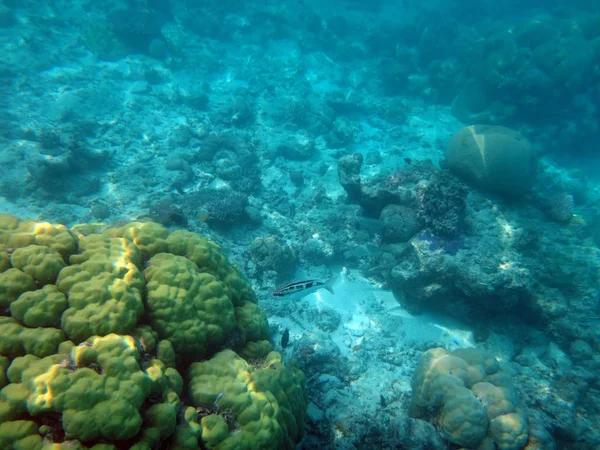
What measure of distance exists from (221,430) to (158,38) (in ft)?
76.9

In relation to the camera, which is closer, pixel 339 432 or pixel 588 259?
pixel 339 432

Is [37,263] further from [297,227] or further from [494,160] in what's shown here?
[494,160]

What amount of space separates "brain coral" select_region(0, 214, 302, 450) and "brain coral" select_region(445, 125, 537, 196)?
26.2 ft

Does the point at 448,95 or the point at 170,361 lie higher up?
the point at 448,95

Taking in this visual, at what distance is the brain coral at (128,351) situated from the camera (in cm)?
224

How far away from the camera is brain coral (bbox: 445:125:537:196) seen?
8555mm

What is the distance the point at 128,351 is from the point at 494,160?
9664 mm

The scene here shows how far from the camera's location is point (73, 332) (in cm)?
265

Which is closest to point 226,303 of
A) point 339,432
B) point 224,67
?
point 339,432

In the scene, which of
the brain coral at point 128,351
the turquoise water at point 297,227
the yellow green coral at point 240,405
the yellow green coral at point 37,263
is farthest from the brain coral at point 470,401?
the yellow green coral at point 37,263

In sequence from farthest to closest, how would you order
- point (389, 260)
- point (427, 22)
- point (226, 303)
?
point (427, 22) < point (389, 260) < point (226, 303)

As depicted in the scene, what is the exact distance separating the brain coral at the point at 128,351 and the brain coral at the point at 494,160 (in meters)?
7.98

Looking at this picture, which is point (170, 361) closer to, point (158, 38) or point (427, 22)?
point (158, 38)

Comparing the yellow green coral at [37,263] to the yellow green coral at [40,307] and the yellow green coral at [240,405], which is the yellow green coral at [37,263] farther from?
the yellow green coral at [240,405]
